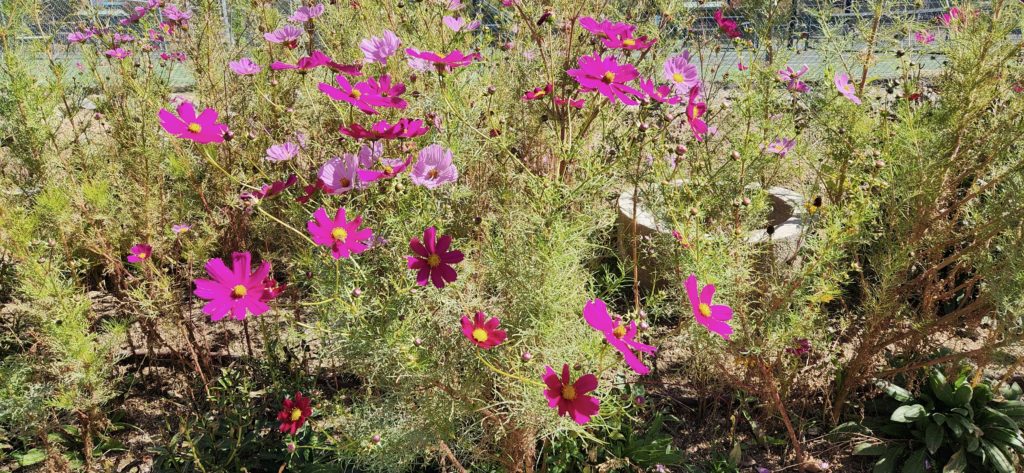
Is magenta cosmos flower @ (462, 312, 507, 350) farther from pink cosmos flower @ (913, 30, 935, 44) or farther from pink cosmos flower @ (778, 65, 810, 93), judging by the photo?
pink cosmos flower @ (913, 30, 935, 44)

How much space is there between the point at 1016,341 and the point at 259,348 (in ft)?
7.20

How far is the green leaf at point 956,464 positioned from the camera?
187 cm

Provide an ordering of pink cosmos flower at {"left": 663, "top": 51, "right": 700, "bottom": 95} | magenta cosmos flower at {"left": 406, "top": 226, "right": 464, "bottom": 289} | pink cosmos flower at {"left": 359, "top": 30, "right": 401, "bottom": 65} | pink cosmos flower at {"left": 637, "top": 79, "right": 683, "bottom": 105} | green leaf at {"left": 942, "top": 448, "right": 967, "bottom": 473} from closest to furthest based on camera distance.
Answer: magenta cosmos flower at {"left": 406, "top": 226, "right": 464, "bottom": 289}
pink cosmos flower at {"left": 637, "top": 79, "right": 683, "bottom": 105}
pink cosmos flower at {"left": 359, "top": 30, "right": 401, "bottom": 65}
pink cosmos flower at {"left": 663, "top": 51, "right": 700, "bottom": 95}
green leaf at {"left": 942, "top": 448, "right": 967, "bottom": 473}

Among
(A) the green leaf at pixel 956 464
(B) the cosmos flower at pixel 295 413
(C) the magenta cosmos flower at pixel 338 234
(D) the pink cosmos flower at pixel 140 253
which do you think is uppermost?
(C) the magenta cosmos flower at pixel 338 234

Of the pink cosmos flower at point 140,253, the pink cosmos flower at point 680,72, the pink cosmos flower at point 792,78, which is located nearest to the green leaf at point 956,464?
the pink cosmos flower at point 792,78

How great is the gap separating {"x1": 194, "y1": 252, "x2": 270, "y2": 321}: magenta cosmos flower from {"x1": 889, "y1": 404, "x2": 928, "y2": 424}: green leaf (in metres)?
1.77

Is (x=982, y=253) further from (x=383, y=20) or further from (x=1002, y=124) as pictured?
(x=383, y=20)

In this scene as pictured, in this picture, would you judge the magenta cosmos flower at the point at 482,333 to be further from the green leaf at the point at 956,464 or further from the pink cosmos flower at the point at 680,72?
the green leaf at the point at 956,464

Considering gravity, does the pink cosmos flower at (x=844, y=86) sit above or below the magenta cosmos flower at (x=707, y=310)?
above

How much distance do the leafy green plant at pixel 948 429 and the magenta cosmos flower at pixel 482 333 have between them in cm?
136

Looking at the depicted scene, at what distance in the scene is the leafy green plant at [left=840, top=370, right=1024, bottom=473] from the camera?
187 cm

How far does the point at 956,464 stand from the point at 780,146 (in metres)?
1.04

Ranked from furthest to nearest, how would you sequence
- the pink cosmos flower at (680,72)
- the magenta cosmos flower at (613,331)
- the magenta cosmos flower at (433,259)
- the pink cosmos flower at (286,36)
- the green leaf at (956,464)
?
the green leaf at (956,464), the pink cosmos flower at (286,36), the pink cosmos flower at (680,72), the magenta cosmos flower at (433,259), the magenta cosmos flower at (613,331)

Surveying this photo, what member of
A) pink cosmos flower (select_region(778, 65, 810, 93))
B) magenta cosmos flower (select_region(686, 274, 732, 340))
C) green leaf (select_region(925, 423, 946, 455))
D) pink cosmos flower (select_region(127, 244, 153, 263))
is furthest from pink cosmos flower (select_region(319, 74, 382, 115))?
green leaf (select_region(925, 423, 946, 455))
